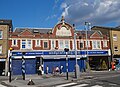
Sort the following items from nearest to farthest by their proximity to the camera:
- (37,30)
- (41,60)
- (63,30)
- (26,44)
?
(41,60) → (26,44) → (63,30) → (37,30)

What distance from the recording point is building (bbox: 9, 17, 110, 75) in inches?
1703

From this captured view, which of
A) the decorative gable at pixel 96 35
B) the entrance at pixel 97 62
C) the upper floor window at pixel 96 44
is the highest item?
the decorative gable at pixel 96 35

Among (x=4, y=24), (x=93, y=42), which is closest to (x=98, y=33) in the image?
(x=93, y=42)

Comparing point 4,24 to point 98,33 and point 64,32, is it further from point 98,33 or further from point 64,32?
point 98,33

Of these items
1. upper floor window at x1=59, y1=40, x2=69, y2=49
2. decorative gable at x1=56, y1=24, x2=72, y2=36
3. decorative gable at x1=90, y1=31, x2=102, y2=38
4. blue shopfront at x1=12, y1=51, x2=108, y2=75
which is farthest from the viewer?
decorative gable at x1=90, y1=31, x2=102, y2=38

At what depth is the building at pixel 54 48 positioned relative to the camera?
43.2m

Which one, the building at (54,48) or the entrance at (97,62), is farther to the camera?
the entrance at (97,62)

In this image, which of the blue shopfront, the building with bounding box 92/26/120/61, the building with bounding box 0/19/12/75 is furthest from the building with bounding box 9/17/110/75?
the building with bounding box 92/26/120/61

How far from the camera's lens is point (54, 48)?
148 ft

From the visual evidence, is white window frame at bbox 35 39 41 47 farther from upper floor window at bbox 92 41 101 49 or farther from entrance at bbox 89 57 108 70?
entrance at bbox 89 57 108 70

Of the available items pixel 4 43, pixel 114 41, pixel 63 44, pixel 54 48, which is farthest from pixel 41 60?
pixel 114 41

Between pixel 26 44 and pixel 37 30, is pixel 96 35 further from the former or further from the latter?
pixel 26 44

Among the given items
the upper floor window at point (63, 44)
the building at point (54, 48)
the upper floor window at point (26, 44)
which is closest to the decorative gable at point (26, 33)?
the building at point (54, 48)

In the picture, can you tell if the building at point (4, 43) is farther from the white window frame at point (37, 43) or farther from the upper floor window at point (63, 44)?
the upper floor window at point (63, 44)
